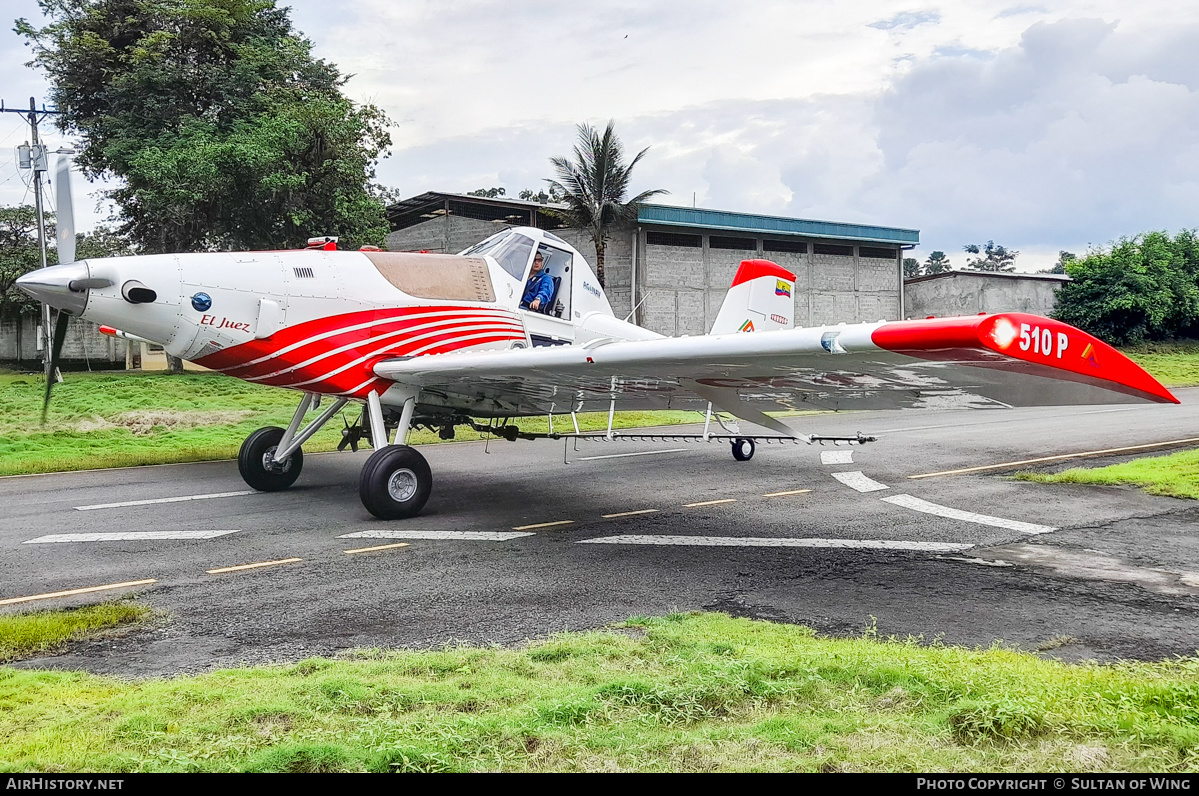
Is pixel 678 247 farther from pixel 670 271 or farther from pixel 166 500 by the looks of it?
pixel 166 500

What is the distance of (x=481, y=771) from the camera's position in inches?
111

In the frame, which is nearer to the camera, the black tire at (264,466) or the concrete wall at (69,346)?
the black tire at (264,466)

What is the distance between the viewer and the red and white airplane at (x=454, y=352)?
6230 mm

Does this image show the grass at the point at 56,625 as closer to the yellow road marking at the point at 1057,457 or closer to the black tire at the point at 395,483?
the black tire at the point at 395,483

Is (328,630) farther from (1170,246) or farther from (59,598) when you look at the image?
(1170,246)

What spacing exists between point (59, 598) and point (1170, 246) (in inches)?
2070

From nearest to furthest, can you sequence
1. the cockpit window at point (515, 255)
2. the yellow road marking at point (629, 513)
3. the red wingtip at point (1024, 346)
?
the red wingtip at point (1024, 346) < the yellow road marking at point (629, 513) < the cockpit window at point (515, 255)

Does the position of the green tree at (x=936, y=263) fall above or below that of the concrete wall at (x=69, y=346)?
above

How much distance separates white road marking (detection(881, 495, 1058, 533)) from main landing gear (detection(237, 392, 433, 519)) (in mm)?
5019

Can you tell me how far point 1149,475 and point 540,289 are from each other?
299 inches

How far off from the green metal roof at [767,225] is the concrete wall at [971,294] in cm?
436

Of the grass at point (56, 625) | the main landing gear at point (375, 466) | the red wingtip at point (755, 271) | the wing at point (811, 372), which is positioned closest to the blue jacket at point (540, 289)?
the wing at point (811, 372)

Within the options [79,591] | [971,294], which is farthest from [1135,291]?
[79,591]
